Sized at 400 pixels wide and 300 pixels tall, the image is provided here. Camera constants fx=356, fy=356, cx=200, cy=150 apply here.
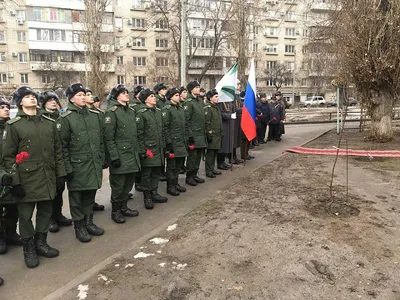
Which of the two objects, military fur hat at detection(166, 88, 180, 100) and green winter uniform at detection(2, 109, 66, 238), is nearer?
green winter uniform at detection(2, 109, 66, 238)

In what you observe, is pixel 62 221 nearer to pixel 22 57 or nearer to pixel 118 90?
pixel 118 90

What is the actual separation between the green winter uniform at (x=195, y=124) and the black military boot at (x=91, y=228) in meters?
2.82

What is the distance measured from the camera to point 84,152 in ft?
15.0

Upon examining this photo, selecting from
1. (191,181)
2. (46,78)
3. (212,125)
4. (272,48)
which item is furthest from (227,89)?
(272,48)

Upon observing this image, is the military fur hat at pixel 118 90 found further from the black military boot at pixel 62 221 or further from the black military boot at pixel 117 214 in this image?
the black military boot at pixel 62 221

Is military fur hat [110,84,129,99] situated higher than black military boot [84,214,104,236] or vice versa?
military fur hat [110,84,129,99]

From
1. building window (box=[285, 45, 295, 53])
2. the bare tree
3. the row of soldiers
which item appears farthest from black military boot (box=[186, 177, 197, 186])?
building window (box=[285, 45, 295, 53])

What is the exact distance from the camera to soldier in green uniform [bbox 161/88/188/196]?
251 inches

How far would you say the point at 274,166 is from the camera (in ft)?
29.6

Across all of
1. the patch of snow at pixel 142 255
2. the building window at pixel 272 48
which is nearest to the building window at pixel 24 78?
the building window at pixel 272 48

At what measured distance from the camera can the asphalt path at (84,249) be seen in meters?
3.56

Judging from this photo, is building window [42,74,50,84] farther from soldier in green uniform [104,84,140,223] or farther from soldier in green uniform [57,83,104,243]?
soldier in green uniform [57,83,104,243]

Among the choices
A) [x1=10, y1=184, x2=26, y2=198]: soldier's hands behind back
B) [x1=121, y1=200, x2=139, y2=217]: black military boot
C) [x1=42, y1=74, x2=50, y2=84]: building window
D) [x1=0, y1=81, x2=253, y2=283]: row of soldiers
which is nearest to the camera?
[x1=10, y1=184, x2=26, y2=198]: soldier's hands behind back

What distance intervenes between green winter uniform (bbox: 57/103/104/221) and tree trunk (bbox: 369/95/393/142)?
34.7 feet
